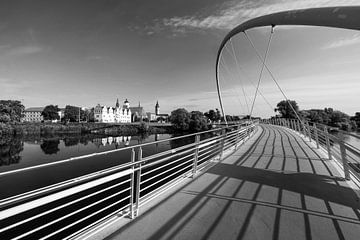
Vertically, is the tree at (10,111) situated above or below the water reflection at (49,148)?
above

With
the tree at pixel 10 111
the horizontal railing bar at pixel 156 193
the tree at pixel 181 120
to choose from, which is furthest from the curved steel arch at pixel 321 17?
the tree at pixel 181 120

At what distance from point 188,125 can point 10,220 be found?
65.6 meters

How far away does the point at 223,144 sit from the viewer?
659cm

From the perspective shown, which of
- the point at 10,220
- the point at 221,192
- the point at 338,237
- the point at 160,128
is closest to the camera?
the point at 338,237

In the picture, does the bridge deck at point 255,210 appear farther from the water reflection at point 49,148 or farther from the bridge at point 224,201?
the water reflection at point 49,148

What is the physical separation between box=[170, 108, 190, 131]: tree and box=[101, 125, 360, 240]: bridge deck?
70.6 m

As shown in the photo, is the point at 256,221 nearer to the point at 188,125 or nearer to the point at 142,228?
the point at 142,228

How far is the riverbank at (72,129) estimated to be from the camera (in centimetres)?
5386

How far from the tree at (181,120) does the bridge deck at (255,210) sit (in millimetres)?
70577

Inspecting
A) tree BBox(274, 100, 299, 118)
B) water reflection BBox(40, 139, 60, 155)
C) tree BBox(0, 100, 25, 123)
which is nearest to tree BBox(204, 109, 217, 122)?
tree BBox(274, 100, 299, 118)

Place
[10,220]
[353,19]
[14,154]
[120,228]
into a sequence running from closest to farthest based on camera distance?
[120,228], [353,19], [10,220], [14,154]

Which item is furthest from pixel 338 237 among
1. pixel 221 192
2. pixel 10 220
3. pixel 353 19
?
pixel 10 220

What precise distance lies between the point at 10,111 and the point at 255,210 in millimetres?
74341

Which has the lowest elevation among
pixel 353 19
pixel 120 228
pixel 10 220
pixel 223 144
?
pixel 10 220
